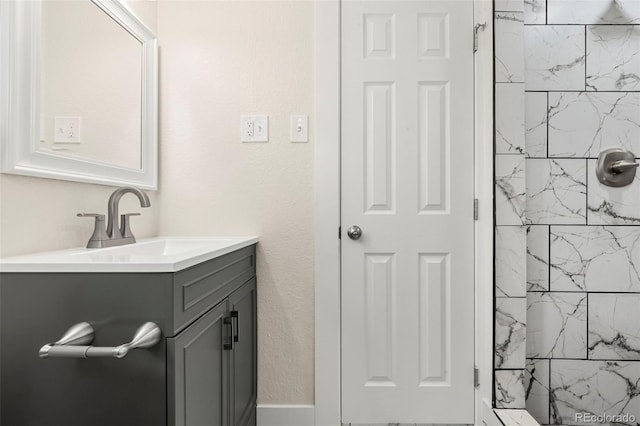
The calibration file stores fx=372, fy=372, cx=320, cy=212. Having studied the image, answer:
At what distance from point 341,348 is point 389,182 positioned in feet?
2.62

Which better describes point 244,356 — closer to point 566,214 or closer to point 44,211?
point 44,211

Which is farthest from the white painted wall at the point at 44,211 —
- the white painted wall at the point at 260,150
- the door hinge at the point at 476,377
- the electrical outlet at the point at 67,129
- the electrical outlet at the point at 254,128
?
the door hinge at the point at 476,377

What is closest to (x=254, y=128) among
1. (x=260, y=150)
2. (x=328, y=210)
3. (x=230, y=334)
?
(x=260, y=150)

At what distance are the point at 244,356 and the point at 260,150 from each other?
0.91 metres

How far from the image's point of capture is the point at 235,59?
1.75 meters

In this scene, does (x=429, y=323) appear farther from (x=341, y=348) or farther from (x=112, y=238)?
(x=112, y=238)

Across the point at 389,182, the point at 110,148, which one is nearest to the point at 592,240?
the point at 389,182

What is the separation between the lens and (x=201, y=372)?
3.30ft

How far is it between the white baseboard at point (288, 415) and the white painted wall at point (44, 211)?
1086 millimetres

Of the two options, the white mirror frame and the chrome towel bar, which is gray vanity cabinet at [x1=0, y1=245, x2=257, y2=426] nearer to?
the chrome towel bar

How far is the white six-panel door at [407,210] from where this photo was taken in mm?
1703

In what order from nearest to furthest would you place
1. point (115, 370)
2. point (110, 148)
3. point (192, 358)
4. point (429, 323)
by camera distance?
point (115, 370) < point (192, 358) < point (110, 148) < point (429, 323)

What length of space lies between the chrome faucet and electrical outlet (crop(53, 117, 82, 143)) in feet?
0.70

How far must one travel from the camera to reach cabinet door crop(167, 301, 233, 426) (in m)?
0.83
